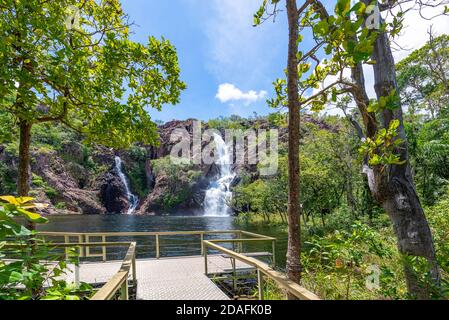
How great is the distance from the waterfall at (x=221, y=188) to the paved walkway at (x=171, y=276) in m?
29.2

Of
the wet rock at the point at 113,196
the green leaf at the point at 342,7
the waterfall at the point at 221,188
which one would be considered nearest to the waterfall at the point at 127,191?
the wet rock at the point at 113,196

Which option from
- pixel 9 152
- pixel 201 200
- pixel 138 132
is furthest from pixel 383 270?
pixel 9 152

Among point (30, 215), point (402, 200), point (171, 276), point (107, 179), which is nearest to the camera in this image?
point (30, 215)

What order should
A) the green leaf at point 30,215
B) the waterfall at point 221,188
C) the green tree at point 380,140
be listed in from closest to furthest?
the green leaf at point 30,215 < the green tree at point 380,140 < the waterfall at point 221,188

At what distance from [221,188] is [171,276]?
119 ft

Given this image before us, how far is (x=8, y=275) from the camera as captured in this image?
4.36 feet

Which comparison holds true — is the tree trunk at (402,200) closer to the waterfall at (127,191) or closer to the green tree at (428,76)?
the green tree at (428,76)

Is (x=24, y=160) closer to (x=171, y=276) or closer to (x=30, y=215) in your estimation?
(x=171, y=276)

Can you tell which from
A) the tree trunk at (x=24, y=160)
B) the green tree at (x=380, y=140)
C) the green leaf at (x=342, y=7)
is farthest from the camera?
the tree trunk at (x=24, y=160)

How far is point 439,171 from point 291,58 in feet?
46.3

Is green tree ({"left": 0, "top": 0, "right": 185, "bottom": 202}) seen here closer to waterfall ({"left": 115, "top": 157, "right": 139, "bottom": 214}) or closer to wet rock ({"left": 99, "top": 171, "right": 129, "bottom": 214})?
wet rock ({"left": 99, "top": 171, "right": 129, "bottom": 214})

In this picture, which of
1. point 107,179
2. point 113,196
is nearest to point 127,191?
point 113,196

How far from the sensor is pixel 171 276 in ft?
18.4

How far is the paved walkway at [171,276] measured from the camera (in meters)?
4.54
